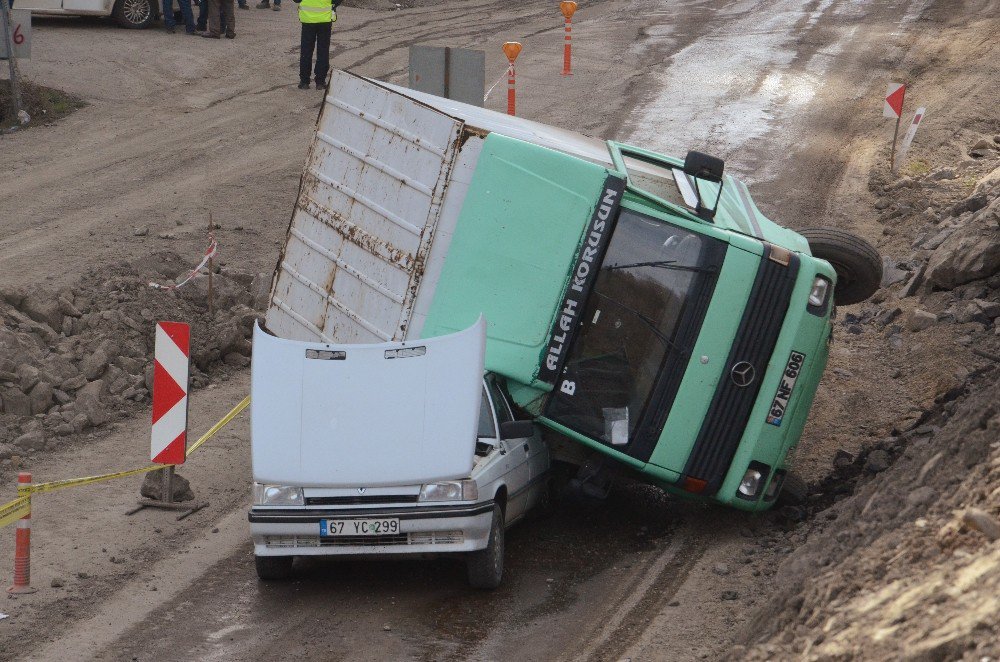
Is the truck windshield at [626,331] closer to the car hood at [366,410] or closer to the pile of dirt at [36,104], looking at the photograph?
the car hood at [366,410]

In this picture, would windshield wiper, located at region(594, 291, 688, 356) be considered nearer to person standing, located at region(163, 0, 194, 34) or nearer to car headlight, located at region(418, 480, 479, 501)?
car headlight, located at region(418, 480, 479, 501)

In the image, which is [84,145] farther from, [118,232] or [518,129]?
[518,129]

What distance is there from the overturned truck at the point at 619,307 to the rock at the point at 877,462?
0.91 meters

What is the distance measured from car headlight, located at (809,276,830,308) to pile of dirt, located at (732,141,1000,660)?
130 centimetres

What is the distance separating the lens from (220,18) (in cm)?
2433

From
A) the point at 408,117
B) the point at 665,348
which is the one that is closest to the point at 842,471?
the point at 665,348

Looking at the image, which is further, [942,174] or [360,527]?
[942,174]

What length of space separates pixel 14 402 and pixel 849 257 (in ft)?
25.8

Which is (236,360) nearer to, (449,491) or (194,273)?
(194,273)

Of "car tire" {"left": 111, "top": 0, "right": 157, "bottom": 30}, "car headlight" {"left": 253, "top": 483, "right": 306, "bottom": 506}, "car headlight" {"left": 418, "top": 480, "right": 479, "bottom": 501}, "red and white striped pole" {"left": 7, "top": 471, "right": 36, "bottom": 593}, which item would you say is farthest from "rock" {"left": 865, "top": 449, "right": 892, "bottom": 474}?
"car tire" {"left": 111, "top": 0, "right": 157, "bottom": 30}

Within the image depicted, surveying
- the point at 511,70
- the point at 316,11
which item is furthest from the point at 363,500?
the point at 316,11

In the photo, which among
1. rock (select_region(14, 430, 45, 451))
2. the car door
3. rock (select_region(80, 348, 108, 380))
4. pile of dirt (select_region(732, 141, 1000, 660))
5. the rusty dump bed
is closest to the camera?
pile of dirt (select_region(732, 141, 1000, 660))

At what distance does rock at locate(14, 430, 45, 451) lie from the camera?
10.9 metres

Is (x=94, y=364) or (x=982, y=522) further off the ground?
(x=982, y=522)
